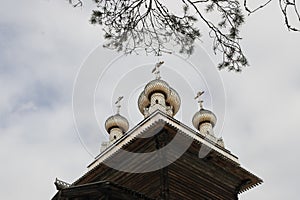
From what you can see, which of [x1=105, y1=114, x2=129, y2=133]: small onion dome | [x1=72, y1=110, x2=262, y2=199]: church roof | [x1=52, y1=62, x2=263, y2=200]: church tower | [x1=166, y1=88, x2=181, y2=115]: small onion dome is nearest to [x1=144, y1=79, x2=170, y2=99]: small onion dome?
[x1=166, y1=88, x2=181, y2=115]: small onion dome

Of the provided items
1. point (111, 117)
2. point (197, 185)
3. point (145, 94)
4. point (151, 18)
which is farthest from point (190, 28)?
point (111, 117)

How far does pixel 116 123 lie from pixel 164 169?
8.33 metres

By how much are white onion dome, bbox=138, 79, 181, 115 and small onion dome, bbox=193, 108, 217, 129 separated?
5.61 feet

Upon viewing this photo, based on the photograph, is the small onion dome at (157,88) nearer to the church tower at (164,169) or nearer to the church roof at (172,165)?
the church tower at (164,169)

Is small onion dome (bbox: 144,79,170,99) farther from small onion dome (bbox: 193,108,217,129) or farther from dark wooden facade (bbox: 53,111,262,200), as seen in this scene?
dark wooden facade (bbox: 53,111,262,200)

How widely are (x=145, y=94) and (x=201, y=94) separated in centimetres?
364

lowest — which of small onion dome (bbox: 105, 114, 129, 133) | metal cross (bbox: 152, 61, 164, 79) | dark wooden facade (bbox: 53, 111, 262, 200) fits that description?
dark wooden facade (bbox: 53, 111, 262, 200)

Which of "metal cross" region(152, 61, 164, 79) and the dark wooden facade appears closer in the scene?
the dark wooden facade

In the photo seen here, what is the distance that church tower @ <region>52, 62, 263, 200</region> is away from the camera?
13.5 metres

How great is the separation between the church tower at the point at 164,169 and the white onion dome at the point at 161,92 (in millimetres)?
4227

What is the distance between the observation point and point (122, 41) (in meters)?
5.91

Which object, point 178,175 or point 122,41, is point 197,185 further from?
point 122,41

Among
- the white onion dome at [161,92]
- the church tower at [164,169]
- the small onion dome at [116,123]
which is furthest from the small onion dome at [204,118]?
the church tower at [164,169]

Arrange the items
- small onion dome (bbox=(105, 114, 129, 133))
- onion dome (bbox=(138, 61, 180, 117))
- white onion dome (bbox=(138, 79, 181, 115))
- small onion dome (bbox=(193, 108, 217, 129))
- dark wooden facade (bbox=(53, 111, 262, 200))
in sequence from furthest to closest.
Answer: small onion dome (bbox=(105, 114, 129, 133)), small onion dome (bbox=(193, 108, 217, 129)), white onion dome (bbox=(138, 79, 181, 115)), onion dome (bbox=(138, 61, 180, 117)), dark wooden facade (bbox=(53, 111, 262, 200))
